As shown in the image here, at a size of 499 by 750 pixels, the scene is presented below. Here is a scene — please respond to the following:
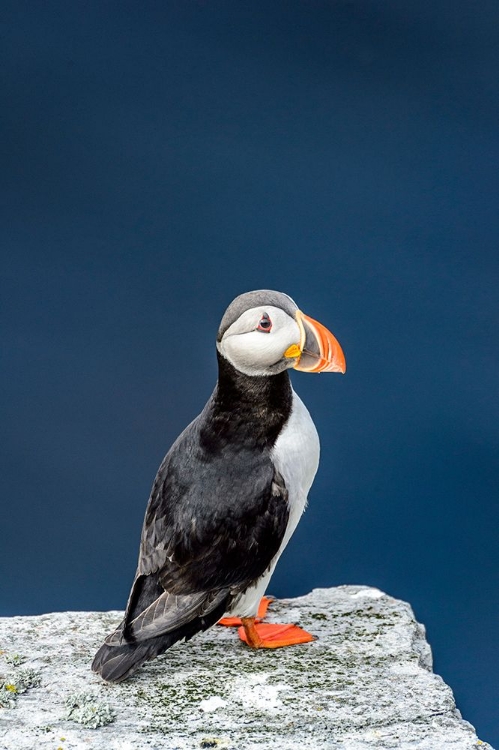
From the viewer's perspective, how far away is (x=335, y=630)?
17.5 ft

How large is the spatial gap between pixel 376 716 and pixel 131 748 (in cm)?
107

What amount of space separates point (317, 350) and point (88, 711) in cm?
183

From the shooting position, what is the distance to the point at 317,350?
14.3 ft

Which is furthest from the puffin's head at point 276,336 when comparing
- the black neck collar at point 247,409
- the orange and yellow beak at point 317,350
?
A: the black neck collar at point 247,409

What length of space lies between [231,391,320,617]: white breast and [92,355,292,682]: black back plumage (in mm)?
45

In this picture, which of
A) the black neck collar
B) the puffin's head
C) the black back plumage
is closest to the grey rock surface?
the black back plumage

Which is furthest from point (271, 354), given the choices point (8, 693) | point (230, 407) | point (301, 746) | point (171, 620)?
point (8, 693)

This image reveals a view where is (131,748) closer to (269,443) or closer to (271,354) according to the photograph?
(269,443)

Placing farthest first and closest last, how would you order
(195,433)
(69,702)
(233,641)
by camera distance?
(233,641) → (195,433) → (69,702)

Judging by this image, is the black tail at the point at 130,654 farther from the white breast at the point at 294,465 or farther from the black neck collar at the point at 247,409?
the black neck collar at the point at 247,409

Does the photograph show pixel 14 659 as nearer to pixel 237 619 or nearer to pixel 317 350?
pixel 237 619

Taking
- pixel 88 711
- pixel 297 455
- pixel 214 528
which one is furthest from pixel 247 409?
pixel 88 711

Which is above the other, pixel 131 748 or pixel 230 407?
pixel 230 407

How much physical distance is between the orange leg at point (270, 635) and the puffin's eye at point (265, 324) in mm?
A: 1520
